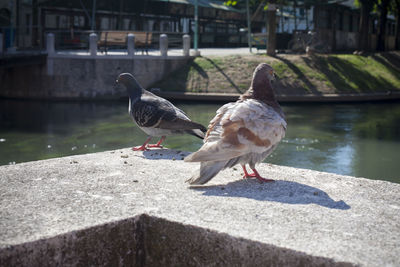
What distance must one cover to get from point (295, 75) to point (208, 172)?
20174mm

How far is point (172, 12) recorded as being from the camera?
126 ft

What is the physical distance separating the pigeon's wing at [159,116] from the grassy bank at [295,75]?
16.0 metres

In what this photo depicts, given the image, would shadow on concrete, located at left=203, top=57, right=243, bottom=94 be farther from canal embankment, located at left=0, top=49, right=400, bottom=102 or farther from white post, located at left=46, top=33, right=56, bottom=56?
white post, located at left=46, top=33, right=56, bottom=56

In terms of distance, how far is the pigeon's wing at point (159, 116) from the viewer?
7027 mm

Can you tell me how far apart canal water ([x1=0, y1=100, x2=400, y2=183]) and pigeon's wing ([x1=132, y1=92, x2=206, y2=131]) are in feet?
15.1

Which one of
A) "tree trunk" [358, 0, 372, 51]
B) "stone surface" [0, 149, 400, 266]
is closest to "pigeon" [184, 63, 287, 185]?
"stone surface" [0, 149, 400, 266]

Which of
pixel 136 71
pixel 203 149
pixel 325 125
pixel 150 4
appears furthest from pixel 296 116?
pixel 150 4

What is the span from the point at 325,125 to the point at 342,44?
1816 cm

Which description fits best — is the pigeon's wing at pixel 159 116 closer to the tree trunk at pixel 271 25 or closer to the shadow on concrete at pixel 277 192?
the shadow on concrete at pixel 277 192

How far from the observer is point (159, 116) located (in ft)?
23.5

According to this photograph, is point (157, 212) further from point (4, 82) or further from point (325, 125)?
point (4, 82)

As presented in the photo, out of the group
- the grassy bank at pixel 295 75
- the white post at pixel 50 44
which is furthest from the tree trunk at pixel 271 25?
the white post at pixel 50 44

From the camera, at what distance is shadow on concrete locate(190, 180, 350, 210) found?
4547mm

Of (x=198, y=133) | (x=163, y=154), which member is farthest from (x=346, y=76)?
(x=163, y=154)
